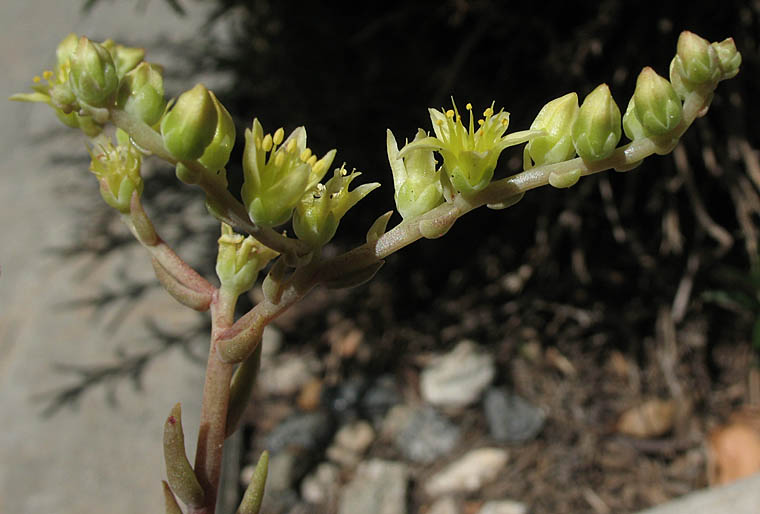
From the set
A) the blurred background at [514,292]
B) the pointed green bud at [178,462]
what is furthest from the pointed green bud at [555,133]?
the blurred background at [514,292]

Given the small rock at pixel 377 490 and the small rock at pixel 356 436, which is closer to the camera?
the small rock at pixel 377 490

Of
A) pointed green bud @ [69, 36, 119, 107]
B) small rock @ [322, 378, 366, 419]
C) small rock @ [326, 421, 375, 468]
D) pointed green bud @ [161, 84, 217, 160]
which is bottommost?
pointed green bud @ [161, 84, 217, 160]

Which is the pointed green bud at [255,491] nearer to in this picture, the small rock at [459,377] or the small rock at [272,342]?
the small rock at [459,377]

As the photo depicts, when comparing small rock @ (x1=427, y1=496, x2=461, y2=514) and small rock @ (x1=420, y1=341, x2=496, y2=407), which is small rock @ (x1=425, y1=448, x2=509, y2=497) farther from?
small rock @ (x1=420, y1=341, x2=496, y2=407)

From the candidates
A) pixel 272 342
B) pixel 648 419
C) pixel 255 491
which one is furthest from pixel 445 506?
pixel 255 491

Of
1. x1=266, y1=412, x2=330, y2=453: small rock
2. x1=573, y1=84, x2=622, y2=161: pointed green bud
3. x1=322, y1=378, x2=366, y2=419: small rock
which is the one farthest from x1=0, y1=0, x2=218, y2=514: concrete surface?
x1=573, y1=84, x2=622, y2=161: pointed green bud

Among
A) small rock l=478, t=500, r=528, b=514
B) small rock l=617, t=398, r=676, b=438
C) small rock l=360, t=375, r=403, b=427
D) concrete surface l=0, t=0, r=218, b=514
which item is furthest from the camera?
small rock l=360, t=375, r=403, b=427

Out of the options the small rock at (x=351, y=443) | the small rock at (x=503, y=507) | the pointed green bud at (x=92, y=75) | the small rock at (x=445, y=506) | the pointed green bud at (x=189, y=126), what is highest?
the small rock at (x=351, y=443)
